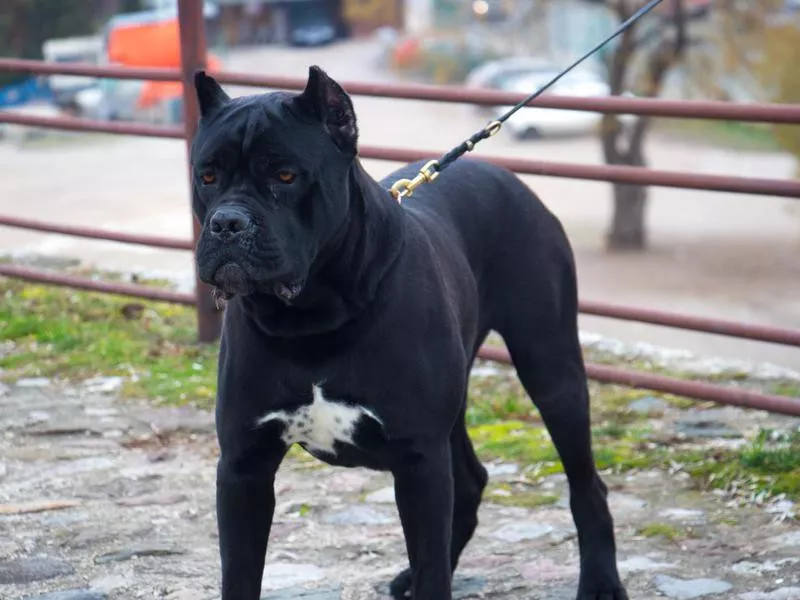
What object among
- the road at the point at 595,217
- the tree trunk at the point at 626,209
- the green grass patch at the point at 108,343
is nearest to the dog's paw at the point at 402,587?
the green grass patch at the point at 108,343

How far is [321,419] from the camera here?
3094 mm

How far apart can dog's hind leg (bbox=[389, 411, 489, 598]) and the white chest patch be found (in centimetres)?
91

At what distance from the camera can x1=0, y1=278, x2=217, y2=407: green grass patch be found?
625 cm

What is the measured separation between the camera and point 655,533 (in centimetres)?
442

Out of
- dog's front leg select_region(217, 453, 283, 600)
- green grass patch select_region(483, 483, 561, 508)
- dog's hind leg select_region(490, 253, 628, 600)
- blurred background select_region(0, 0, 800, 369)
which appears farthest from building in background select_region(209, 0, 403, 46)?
dog's front leg select_region(217, 453, 283, 600)

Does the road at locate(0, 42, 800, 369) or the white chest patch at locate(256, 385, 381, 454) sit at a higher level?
the white chest patch at locate(256, 385, 381, 454)

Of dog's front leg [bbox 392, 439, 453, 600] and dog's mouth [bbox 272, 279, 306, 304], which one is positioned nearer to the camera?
dog's mouth [bbox 272, 279, 306, 304]

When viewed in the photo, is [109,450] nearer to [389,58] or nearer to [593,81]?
[593,81]

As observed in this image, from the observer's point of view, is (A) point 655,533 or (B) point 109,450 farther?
(B) point 109,450

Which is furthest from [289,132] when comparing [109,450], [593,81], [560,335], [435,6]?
[435,6]

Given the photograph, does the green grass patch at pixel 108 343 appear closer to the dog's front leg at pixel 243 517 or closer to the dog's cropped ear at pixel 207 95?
the dog's front leg at pixel 243 517

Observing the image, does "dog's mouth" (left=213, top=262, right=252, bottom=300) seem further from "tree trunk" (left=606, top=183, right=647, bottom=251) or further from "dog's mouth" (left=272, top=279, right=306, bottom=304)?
"tree trunk" (left=606, top=183, right=647, bottom=251)

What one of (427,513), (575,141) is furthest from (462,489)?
(575,141)

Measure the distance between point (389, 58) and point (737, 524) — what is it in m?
45.8
